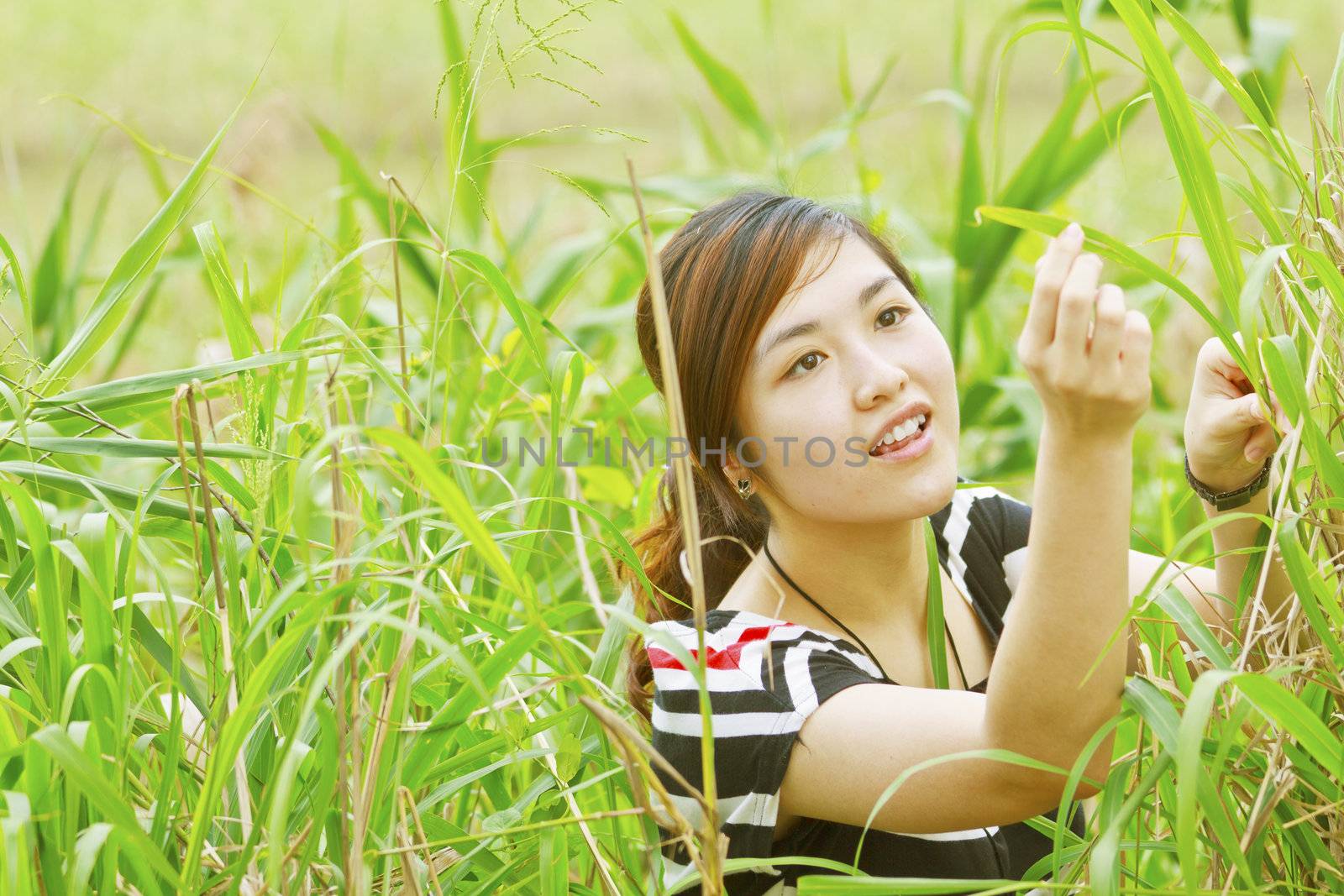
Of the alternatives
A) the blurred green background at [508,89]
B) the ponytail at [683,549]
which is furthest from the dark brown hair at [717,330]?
the blurred green background at [508,89]

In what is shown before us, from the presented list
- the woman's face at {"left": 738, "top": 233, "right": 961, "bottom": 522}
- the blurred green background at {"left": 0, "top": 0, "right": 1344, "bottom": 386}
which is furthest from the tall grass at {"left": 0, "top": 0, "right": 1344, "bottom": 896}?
the blurred green background at {"left": 0, "top": 0, "right": 1344, "bottom": 386}

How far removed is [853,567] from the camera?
0.92 meters

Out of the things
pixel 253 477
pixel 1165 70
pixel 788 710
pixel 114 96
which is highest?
pixel 114 96

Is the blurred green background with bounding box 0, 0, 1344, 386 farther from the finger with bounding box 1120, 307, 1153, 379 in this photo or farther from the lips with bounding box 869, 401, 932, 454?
the finger with bounding box 1120, 307, 1153, 379

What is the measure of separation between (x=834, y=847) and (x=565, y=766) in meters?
0.19

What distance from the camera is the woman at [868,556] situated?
0.58 meters

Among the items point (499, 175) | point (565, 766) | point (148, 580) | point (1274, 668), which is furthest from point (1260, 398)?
point (499, 175)

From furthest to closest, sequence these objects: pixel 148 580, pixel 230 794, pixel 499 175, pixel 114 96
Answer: pixel 114 96
pixel 499 175
pixel 148 580
pixel 230 794

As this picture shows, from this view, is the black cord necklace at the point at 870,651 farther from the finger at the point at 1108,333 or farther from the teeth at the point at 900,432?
the finger at the point at 1108,333

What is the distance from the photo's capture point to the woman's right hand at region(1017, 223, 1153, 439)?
56cm

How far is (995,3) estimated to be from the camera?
4.61 meters

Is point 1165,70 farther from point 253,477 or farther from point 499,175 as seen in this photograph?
point 499,175

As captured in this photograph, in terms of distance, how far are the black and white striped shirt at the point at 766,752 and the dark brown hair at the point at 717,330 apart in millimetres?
50

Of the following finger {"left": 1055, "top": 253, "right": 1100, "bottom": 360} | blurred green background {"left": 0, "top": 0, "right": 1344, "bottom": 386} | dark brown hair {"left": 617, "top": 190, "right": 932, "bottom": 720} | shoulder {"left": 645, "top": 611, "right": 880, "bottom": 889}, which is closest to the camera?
finger {"left": 1055, "top": 253, "right": 1100, "bottom": 360}
